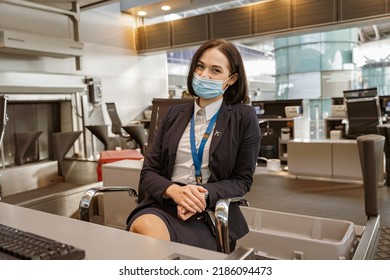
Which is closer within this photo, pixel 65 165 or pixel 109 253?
pixel 109 253

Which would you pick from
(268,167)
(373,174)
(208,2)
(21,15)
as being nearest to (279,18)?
(208,2)

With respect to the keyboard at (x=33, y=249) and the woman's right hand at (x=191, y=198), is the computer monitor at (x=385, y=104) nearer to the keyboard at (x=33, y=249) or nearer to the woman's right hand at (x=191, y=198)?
the woman's right hand at (x=191, y=198)

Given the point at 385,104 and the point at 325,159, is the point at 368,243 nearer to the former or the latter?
the point at 325,159

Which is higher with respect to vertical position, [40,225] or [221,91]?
[221,91]

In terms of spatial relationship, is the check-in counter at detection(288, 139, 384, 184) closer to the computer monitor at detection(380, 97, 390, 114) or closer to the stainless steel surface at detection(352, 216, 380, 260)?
the computer monitor at detection(380, 97, 390, 114)

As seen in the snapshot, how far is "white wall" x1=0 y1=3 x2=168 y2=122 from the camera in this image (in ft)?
19.2

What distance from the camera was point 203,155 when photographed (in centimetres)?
148

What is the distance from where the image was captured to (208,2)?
7.01m

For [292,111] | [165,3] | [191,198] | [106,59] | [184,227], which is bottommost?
[184,227]

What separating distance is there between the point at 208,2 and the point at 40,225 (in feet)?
22.2

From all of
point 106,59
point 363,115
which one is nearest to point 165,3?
point 106,59

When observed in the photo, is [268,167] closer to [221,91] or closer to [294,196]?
[294,196]

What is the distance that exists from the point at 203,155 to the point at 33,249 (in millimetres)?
829

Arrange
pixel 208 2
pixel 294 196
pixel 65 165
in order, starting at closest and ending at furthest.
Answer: pixel 294 196 → pixel 65 165 → pixel 208 2
